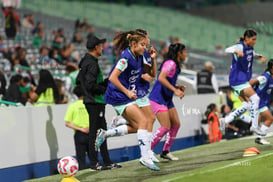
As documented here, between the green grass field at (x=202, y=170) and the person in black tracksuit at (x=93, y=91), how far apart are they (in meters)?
0.37

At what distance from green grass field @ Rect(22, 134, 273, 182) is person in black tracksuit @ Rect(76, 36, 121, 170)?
369 mm

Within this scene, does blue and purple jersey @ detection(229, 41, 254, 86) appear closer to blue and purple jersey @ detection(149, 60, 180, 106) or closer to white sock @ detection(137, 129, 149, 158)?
blue and purple jersey @ detection(149, 60, 180, 106)

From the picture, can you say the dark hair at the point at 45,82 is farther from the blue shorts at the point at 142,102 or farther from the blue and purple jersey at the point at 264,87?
the blue and purple jersey at the point at 264,87

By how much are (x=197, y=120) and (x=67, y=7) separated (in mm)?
20050

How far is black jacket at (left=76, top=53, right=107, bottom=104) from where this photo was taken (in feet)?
34.3

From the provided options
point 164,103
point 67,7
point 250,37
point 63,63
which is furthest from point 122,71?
point 67,7

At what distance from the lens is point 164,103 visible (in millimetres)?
11312

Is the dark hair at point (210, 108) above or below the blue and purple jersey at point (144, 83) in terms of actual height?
below

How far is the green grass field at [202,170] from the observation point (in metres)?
8.56

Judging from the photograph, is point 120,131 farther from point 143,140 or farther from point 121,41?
point 121,41

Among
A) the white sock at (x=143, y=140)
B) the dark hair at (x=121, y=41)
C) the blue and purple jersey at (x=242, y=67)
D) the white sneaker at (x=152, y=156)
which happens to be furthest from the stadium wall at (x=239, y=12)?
the white sock at (x=143, y=140)

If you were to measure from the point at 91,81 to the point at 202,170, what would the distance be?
7.66ft

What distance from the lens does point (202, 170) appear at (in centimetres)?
930

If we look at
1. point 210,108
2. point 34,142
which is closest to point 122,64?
point 34,142
